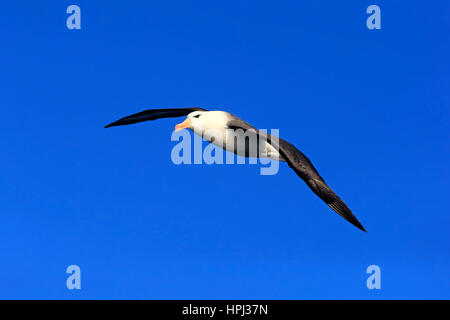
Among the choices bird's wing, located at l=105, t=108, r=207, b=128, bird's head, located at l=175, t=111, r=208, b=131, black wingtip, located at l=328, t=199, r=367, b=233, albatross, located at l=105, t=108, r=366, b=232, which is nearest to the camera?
black wingtip, located at l=328, t=199, r=367, b=233

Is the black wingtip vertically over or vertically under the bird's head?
under

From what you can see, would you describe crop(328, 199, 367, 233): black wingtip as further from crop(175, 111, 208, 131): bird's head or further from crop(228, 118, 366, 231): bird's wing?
crop(175, 111, 208, 131): bird's head

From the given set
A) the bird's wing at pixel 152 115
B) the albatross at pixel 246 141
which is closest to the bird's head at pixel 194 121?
the albatross at pixel 246 141

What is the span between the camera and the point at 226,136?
1073 cm

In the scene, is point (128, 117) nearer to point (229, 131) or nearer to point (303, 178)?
point (229, 131)

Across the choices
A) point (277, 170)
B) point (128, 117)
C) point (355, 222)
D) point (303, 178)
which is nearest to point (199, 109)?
point (128, 117)

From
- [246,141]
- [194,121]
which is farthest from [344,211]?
[194,121]

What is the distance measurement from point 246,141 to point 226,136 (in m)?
0.43

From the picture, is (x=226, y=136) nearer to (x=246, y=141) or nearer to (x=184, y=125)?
(x=246, y=141)

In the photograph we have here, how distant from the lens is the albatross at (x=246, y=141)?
8.75m

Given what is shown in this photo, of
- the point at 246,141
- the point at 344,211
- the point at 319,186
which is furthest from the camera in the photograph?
the point at 246,141

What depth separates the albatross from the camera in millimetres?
8750

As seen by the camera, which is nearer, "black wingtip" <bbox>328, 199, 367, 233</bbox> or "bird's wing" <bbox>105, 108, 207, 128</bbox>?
"black wingtip" <bbox>328, 199, 367, 233</bbox>

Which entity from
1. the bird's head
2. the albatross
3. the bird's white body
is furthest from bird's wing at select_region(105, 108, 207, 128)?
the bird's white body
